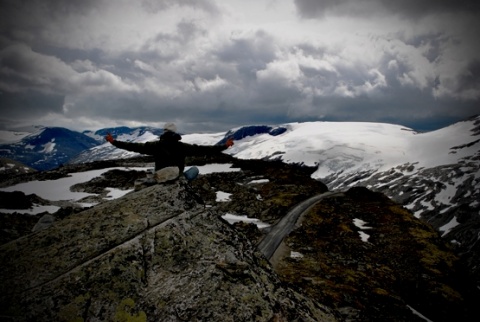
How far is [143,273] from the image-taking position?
6.11 meters

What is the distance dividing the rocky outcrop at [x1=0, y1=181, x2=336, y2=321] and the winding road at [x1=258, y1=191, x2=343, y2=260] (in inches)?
873

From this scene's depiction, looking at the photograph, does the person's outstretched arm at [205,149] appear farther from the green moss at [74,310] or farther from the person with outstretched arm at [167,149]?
the green moss at [74,310]

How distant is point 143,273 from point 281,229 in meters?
34.8

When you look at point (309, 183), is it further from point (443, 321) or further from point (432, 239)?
point (443, 321)

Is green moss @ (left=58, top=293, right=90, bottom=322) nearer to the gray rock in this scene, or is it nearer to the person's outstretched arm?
the gray rock

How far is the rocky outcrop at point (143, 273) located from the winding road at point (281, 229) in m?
22.2

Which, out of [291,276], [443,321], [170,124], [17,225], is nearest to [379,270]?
[443,321]

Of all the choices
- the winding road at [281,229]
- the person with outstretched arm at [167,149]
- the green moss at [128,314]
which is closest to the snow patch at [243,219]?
the winding road at [281,229]

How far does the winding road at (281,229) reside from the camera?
32.9 metres

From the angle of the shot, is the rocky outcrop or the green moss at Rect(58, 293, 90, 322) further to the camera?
the rocky outcrop

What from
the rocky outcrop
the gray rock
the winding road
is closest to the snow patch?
the winding road

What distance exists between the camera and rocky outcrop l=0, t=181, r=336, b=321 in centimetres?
538

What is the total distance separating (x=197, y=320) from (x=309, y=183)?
63483 mm

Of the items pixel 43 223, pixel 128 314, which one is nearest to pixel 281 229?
pixel 43 223
